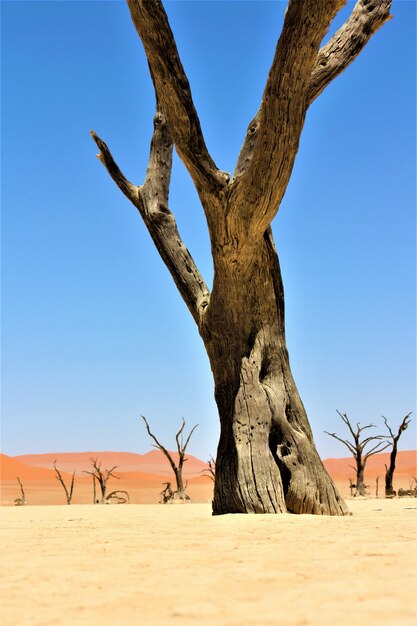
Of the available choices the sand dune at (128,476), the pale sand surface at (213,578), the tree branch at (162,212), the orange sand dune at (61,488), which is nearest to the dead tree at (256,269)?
the tree branch at (162,212)

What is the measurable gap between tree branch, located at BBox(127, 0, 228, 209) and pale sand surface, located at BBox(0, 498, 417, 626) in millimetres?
3780

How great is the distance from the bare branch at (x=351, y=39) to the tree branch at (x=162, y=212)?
2.52 m

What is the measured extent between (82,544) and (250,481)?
3.02 m

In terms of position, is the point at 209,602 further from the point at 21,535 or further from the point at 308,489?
the point at 308,489

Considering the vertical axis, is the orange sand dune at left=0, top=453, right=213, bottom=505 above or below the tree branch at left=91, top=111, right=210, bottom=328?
below

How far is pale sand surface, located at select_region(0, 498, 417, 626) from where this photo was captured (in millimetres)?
2621

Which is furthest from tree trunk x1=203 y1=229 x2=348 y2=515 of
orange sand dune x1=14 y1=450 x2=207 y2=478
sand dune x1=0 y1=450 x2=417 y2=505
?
orange sand dune x1=14 y1=450 x2=207 y2=478

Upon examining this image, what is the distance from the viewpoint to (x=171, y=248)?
29.6 ft

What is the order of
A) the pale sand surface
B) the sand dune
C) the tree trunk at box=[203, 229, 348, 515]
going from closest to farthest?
the pale sand surface
the tree trunk at box=[203, 229, 348, 515]
the sand dune

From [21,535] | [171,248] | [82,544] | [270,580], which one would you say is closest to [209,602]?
[270,580]

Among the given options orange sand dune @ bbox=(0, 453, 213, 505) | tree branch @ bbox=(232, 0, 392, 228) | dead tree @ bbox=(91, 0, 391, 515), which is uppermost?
tree branch @ bbox=(232, 0, 392, 228)

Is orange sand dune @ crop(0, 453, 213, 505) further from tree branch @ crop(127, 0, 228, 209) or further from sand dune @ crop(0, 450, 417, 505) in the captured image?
tree branch @ crop(127, 0, 228, 209)

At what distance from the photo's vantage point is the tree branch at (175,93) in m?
7.11

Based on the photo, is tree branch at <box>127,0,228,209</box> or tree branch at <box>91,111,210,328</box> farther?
tree branch at <box>91,111,210,328</box>
